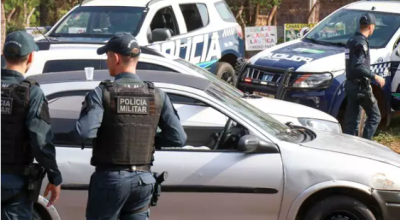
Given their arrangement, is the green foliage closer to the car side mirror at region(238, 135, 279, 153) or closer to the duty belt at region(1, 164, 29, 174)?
the car side mirror at region(238, 135, 279, 153)

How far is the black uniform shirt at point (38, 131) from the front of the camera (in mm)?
4055

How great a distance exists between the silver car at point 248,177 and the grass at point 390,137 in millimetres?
4363

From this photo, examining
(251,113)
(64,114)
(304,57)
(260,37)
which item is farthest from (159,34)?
(260,37)

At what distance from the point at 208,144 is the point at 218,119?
22 centimetres

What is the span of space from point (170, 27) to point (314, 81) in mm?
2724

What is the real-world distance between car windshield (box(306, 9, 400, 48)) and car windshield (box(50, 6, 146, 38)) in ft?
8.64

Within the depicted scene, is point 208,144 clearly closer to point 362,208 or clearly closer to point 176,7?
point 362,208

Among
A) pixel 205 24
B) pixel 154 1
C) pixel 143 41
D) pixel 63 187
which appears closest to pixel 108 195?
pixel 63 187

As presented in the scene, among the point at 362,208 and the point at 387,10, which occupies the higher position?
the point at 387,10

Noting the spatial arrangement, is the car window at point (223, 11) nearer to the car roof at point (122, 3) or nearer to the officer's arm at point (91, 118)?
the car roof at point (122, 3)

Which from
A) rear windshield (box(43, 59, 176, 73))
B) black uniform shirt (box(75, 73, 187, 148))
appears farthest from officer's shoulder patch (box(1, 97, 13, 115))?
rear windshield (box(43, 59, 176, 73))

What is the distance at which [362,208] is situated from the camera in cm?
538

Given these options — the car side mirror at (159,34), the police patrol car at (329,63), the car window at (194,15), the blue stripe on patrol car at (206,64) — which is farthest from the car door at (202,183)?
the car window at (194,15)

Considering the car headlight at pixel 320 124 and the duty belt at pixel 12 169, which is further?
the car headlight at pixel 320 124
